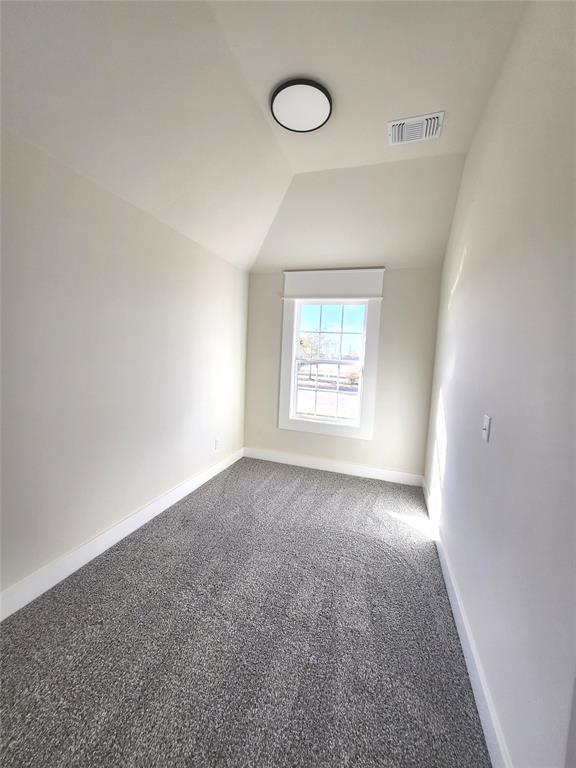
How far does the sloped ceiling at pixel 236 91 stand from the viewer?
4.42 ft

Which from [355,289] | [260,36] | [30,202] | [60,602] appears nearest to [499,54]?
[260,36]

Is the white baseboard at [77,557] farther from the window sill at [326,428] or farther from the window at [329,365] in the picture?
the window at [329,365]

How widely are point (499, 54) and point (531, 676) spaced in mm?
2567

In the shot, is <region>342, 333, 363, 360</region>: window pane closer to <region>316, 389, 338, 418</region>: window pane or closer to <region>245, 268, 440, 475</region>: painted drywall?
<region>245, 268, 440, 475</region>: painted drywall

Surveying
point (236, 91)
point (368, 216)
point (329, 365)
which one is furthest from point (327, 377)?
point (236, 91)

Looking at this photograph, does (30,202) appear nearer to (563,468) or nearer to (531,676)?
(563,468)

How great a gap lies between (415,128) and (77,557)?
3.41 m

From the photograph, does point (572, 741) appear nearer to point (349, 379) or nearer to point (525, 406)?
point (525, 406)

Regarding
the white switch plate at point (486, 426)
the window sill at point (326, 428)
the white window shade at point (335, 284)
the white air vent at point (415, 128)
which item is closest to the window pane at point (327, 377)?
the window sill at point (326, 428)

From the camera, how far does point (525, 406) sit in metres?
1.05

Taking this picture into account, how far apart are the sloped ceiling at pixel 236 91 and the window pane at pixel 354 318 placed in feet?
3.42

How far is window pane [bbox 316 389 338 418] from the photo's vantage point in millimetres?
3634

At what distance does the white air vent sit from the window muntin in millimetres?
1510

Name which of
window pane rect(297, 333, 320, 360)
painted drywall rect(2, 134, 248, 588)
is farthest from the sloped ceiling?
window pane rect(297, 333, 320, 360)
